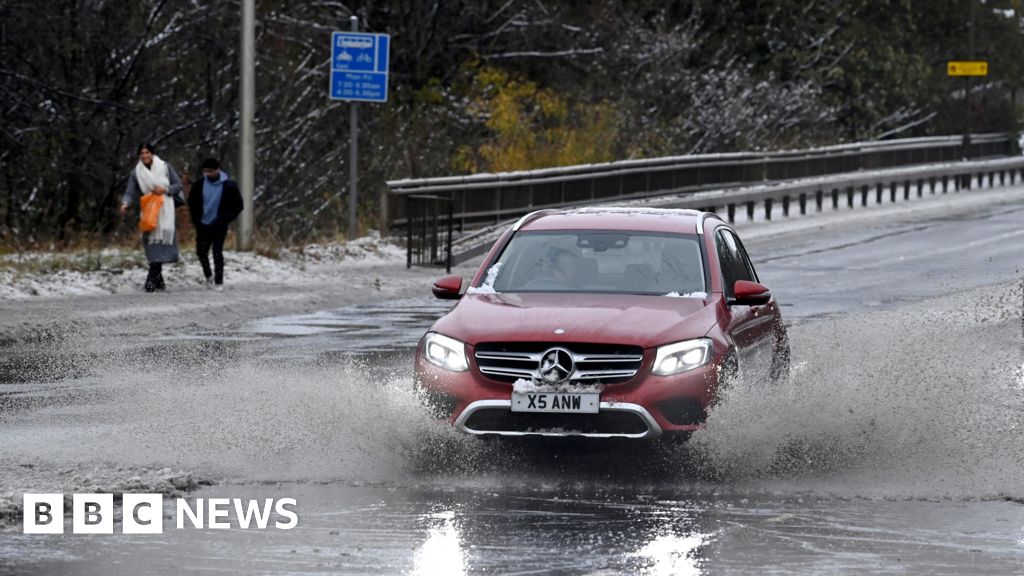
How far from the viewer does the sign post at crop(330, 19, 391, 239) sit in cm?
2839

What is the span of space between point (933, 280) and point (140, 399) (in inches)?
610

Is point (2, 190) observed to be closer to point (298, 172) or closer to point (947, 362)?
point (298, 172)

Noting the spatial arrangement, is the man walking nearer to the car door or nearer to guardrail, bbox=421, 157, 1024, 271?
guardrail, bbox=421, 157, 1024, 271

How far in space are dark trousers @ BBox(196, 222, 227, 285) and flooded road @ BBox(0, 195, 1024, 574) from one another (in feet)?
16.5

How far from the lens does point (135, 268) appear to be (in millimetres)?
22844

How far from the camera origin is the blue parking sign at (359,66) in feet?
93.2

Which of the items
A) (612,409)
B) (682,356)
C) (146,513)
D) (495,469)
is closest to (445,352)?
(495,469)

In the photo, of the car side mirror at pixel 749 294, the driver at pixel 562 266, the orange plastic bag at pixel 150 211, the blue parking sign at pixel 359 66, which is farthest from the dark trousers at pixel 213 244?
the car side mirror at pixel 749 294

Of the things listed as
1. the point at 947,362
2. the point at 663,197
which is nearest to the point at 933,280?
the point at 947,362

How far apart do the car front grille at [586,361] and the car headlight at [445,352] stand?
271mm

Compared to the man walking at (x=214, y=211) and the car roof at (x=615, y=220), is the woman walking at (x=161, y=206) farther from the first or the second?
the car roof at (x=615, y=220)

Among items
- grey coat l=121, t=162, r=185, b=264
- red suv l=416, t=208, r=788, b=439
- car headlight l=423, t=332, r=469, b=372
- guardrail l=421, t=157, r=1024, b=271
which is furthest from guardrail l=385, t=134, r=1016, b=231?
car headlight l=423, t=332, r=469, b=372

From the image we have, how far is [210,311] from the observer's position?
20172 millimetres

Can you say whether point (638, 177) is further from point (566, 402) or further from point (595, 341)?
point (566, 402)
